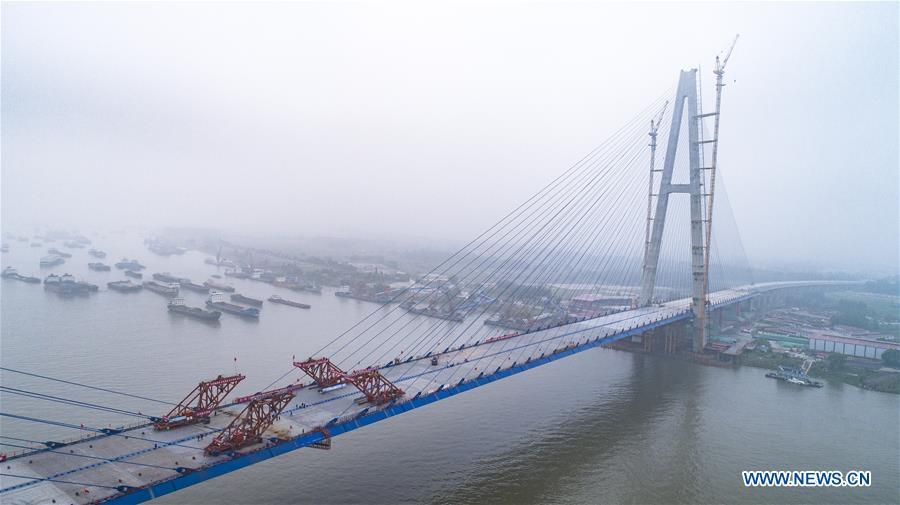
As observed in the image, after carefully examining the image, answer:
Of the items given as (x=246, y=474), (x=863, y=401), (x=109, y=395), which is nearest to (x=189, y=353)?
(x=109, y=395)

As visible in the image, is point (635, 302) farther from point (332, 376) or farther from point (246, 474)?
point (246, 474)

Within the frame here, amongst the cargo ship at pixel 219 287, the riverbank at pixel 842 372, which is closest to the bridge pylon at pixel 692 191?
the riverbank at pixel 842 372

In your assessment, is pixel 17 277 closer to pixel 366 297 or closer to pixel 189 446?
pixel 366 297

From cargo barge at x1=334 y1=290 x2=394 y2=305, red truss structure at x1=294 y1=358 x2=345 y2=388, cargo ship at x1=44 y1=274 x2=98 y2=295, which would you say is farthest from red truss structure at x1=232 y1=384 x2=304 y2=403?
cargo ship at x1=44 y1=274 x2=98 y2=295

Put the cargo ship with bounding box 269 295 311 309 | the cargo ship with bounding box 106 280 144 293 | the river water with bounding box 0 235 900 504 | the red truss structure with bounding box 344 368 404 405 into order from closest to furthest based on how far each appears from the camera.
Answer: the red truss structure with bounding box 344 368 404 405 → the river water with bounding box 0 235 900 504 → the cargo ship with bounding box 269 295 311 309 → the cargo ship with bounding box 106 280 144 293

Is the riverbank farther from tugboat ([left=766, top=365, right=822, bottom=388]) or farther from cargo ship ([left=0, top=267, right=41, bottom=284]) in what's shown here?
cargo ship ([left=0, top=267, right=41, bottom=284])

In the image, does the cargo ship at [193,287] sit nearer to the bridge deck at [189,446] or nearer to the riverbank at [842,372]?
the bridge deck at [189,446]

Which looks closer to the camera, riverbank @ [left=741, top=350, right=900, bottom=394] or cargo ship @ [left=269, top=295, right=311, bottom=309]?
riverbank @ [left=741, top=350, right=900, bottom=394]

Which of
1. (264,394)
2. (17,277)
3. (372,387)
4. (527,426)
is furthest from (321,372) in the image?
(17,277)

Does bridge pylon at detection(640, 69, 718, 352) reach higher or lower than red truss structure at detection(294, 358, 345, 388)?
higher
